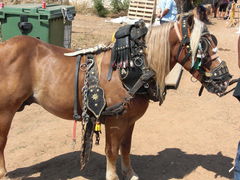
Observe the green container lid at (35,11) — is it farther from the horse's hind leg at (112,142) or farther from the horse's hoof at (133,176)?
the horse's hind leg at (112,142)

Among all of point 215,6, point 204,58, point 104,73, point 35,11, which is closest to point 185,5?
point 215,6

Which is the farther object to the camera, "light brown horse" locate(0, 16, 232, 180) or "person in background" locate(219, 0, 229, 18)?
"person in background" locate(219, 0, 229, 18)

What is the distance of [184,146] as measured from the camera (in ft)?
15.1

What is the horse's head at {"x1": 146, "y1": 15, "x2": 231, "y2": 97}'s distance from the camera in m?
3.01

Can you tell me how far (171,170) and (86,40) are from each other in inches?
271

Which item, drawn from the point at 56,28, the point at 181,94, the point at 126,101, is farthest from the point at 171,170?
the point at 56,28

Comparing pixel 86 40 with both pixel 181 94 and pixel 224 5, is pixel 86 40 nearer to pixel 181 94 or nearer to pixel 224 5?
pixel 181 94

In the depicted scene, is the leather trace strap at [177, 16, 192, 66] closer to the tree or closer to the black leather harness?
the black leather harness

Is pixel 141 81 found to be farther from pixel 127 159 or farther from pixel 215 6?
pixel 215 6

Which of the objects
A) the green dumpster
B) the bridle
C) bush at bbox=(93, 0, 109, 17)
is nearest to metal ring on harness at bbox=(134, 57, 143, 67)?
the bridle

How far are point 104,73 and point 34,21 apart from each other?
4477 mm

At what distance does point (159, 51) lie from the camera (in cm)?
303

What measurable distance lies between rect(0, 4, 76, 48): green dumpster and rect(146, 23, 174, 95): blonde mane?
4.44 m

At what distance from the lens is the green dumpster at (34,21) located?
710 cm
